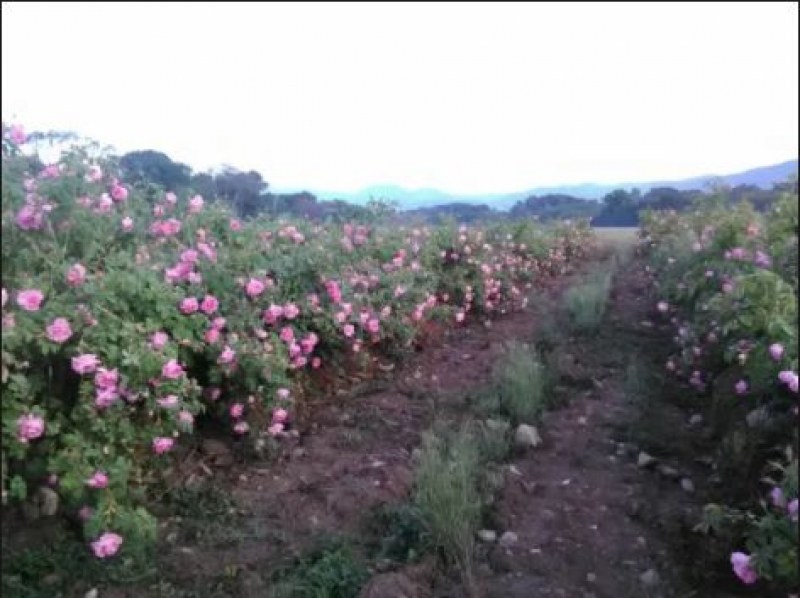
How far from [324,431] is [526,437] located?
1.19 m

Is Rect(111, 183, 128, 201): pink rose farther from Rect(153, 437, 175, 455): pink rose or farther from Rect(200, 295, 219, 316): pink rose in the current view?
Rect(153, 437, 175, 455): pink rose

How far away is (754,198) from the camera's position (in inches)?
335

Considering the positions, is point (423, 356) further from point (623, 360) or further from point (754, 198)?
point (754, 198)

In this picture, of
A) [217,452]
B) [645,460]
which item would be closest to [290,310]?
[217,452]

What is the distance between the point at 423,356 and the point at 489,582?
367 centimetres

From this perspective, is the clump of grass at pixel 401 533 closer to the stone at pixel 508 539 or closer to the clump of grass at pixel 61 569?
the stone at pixel 508 539

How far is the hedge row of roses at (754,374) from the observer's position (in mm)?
2598

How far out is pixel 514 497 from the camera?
404 cm

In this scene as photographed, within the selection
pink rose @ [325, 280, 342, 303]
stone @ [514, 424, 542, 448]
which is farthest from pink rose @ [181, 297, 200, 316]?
stone @ [514, 424, 542, 448]

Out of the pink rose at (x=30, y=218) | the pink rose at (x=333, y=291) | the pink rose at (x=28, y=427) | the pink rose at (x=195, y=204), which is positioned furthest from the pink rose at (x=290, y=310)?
the pink rose at (x=28, y=427)

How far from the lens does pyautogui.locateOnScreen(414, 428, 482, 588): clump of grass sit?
334cm

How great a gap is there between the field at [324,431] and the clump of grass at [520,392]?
0.02 metres

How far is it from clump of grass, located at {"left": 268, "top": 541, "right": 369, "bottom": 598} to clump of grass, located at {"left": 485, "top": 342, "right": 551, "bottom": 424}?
198 centimetres

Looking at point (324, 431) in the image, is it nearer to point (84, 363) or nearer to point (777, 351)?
point (84, 363)
